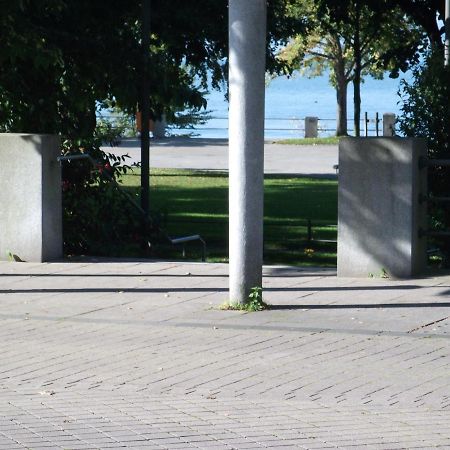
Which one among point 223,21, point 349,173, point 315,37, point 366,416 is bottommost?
point 366,416

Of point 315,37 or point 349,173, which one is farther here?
point 315,37

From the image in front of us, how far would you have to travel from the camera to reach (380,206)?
11922mm

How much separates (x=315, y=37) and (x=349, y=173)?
39.8 metres

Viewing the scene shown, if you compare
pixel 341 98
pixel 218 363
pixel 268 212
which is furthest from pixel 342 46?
pixel 218 363

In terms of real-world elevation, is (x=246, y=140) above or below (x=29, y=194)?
above

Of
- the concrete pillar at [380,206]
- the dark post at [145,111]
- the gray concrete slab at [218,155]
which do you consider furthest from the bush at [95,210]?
the gray concrete slab at [218,155]

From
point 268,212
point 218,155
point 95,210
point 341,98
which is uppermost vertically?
point 341,98

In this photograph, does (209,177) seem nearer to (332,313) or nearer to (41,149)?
(41,149)

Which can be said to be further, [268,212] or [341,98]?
[341,98]

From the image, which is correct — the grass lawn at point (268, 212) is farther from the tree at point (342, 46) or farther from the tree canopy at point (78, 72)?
the tree at point (342, 46)

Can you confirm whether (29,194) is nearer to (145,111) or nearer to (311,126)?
(145,111)

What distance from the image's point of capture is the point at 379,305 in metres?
10.5

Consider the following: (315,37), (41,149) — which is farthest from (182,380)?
(315,37)

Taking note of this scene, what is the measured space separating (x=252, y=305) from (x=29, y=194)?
378 cm
